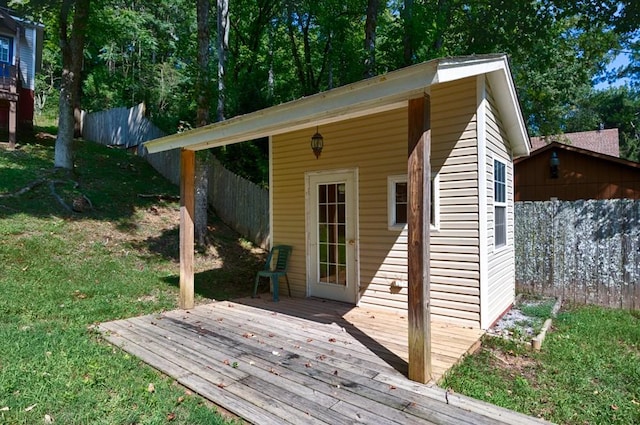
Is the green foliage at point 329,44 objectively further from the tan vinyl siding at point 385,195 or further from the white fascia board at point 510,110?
the white fascia board at point 510,110

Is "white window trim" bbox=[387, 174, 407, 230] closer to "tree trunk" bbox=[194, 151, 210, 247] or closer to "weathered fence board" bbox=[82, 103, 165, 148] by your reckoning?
"tree trunk" bbox=[194, 151, 210, 247]

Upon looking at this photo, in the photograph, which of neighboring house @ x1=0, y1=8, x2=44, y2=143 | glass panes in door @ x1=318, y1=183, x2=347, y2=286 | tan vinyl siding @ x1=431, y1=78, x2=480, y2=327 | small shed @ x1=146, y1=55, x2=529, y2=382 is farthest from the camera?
neighboring house @ x1=0, y1=8, x2=44, y2=143

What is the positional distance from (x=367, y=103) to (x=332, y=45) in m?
10.6

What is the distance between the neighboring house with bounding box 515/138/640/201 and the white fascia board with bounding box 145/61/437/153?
29.1ft

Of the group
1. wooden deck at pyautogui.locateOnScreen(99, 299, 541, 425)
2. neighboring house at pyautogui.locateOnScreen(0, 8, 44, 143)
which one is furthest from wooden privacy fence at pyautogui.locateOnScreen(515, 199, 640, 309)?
neighboring house at pyautogui.locateOnScreen(0, 8, 44, 143)

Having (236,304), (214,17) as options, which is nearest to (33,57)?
(214,17)

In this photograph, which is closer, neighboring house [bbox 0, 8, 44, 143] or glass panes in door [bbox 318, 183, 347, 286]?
glass panes in door [bbox 318, 183, 347, 286]

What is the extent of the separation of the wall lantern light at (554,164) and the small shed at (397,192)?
4645 millimetres

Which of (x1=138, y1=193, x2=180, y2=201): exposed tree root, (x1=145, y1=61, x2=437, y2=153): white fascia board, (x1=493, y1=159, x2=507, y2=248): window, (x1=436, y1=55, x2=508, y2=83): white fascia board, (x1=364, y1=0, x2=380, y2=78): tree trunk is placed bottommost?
(x1=493, y1=159, x2=507, y2=248): window

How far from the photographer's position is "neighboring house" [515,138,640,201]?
9.62 metres

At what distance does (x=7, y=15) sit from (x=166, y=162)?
27.3ft

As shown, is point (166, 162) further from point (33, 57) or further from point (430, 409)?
point (430, 409)

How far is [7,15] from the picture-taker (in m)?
13.6

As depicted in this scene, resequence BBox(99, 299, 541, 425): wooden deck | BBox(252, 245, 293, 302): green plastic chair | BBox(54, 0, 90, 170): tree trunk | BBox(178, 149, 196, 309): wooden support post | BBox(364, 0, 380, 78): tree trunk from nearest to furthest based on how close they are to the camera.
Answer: BBox(99, 299, 541, 425): wooden deck
BBox(178, 149, 196, 309): wooden support post
BBox(252, 245, 293, 302): green plastic chair
BBox(364, 0, 380, 78): tree trunk
BBox(54, 0, 90, 170): tree trunk
